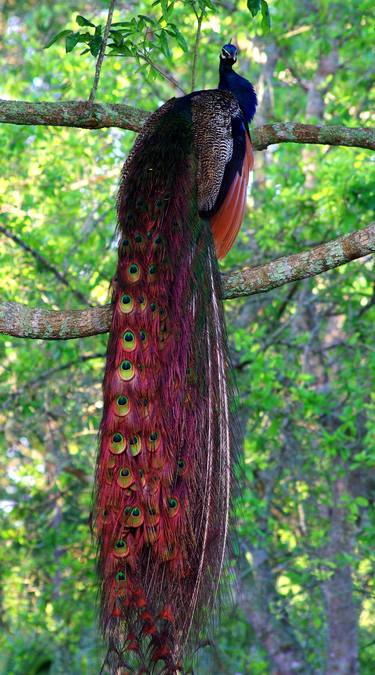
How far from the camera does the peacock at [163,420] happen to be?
3.41 m

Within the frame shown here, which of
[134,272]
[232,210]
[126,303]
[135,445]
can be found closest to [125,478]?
[135,445]

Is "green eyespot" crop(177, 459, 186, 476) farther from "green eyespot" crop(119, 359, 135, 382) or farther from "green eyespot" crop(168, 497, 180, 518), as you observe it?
"green eyespot" crop(119, 359, 135, 382)

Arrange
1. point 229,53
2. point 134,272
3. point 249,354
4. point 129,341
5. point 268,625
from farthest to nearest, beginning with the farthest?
1. point 268,625
2. point 249,354
3. point 229,53
4. point 134,272
5. point 129,341

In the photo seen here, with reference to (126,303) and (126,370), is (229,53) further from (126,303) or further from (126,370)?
(126,370)

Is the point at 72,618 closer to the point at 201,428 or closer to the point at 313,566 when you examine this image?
the point at 313,566

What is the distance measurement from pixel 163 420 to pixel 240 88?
2.57 meters

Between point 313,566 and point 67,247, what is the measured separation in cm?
329

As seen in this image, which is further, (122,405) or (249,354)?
(249,354)

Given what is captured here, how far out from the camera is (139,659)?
323 cm

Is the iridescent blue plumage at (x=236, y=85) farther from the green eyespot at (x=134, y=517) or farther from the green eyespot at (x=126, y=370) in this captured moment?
the green eyespot at (x=134, y=517)

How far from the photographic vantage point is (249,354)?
7.05 m

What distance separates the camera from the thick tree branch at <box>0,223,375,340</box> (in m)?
3.60

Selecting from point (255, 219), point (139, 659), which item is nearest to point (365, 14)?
point (255, 219)

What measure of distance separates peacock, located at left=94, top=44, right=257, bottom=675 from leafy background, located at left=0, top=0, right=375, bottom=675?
269 cm
